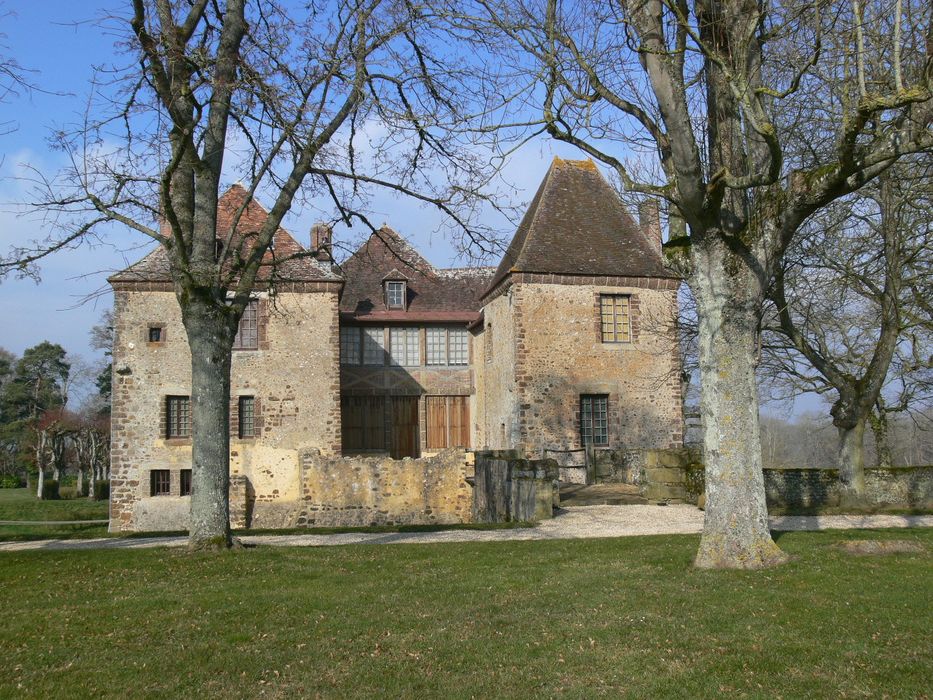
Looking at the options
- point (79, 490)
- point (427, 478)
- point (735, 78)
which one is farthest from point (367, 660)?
point (79, 490)

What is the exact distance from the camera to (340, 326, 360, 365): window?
82.2ft

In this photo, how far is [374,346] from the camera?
25.3 m

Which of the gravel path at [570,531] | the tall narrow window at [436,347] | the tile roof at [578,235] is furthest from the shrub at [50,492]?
the gravel path at [570,531]

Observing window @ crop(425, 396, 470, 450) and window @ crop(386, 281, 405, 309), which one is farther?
window @ crop(386, 281, 405, 309)

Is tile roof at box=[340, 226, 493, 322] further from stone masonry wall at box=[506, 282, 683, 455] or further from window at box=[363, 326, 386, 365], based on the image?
stone masonry wall at box=[506, 282, 683, 455]

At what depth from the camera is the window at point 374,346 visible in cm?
2522

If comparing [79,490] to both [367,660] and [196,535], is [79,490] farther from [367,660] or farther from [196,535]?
[367,660]

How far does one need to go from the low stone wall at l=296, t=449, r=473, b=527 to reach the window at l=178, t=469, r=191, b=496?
10.3ft

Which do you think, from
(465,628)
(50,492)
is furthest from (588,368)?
(50,492)

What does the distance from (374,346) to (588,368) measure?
286 inches

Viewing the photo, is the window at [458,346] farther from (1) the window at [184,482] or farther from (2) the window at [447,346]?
(1) the window at [184,482]

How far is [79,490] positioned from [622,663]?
37284mm

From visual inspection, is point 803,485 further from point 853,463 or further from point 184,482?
point 184,482

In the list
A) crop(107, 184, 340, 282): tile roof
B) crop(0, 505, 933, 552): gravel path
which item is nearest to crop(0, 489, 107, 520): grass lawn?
crop(107, 184, 340, 282): tile roof
